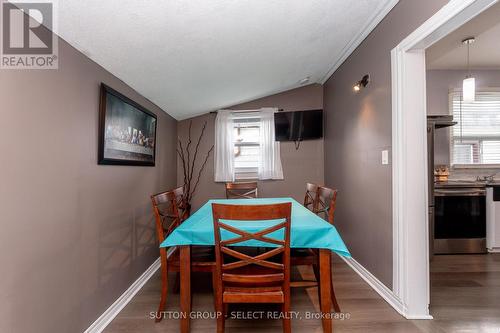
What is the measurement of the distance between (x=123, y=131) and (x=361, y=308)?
A: 260cm

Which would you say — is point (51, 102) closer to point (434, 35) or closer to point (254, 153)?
point (434, 35)

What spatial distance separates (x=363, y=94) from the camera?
2.45 metres

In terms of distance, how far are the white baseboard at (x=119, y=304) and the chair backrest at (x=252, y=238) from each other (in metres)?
1.07

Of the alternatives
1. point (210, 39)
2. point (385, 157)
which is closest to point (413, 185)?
point (385, 157)

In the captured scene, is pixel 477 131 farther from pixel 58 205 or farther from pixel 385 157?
pixel 58 205

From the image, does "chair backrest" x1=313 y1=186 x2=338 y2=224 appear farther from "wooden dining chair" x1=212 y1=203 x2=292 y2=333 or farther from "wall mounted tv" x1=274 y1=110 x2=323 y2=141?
"wall mounted tv" x1=274 y1=110 x2=323 y2=141

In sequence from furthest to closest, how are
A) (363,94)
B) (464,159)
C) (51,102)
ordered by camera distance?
(464,159), (363,94), (51,102)

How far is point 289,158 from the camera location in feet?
12.5

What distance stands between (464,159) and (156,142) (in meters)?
4.63

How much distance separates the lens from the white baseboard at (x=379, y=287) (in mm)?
1857

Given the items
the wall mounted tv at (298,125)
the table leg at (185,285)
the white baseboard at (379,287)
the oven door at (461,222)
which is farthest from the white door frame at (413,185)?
the wall mounted tv at (298,125)

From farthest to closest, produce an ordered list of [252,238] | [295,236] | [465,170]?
1. [465,170]
2. [295,236]
3. [252,238]

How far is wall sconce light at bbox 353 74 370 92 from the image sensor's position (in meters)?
2.35

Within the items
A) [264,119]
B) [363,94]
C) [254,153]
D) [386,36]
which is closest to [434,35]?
[386,36]
